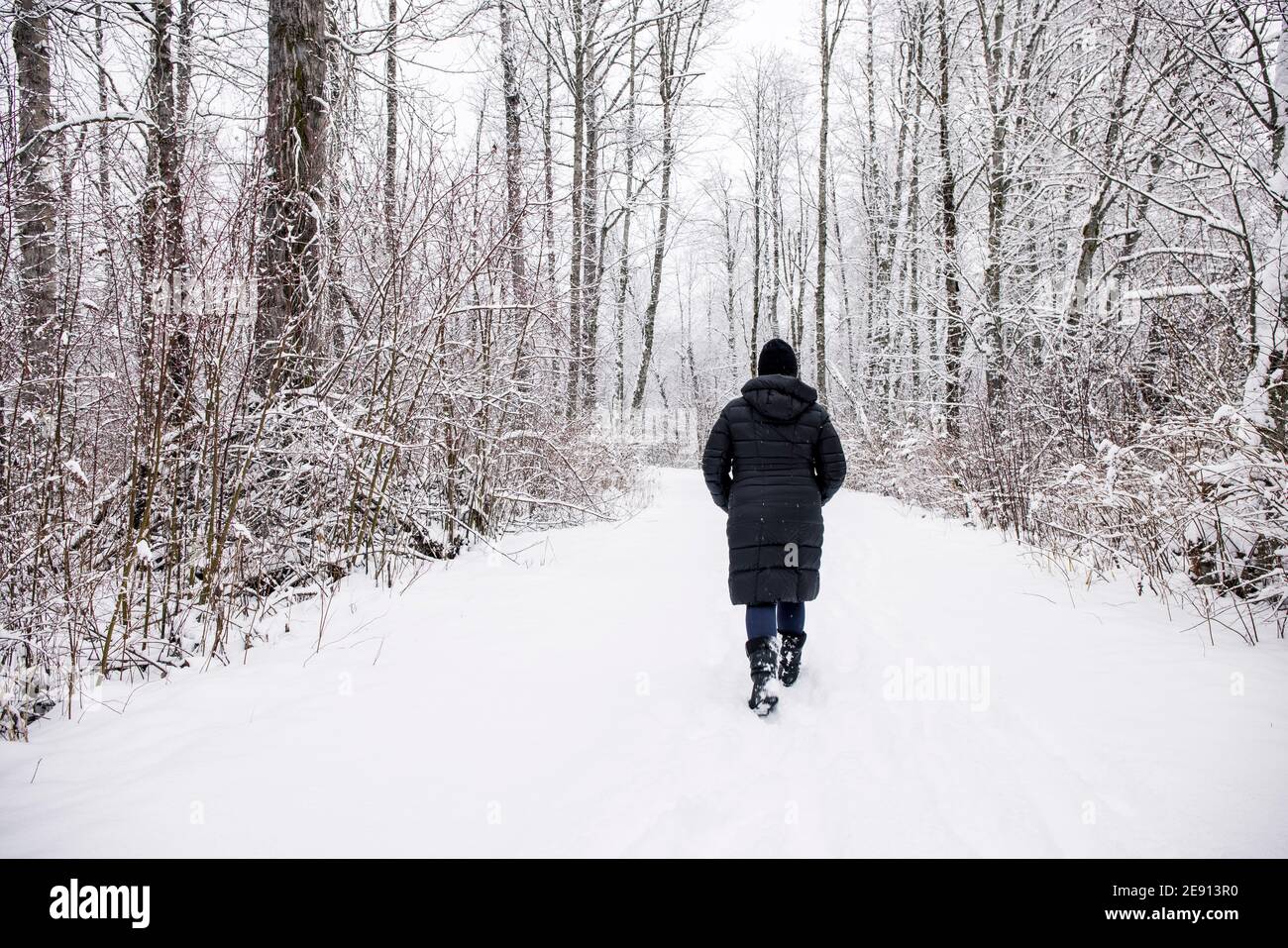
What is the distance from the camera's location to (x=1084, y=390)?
6082 mm

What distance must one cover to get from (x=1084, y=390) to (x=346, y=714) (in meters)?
7.17

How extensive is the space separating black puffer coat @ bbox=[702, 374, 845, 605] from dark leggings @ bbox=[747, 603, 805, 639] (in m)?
0.05

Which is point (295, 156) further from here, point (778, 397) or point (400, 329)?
point (778, 397)

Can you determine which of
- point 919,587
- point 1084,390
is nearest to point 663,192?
point 1084,390

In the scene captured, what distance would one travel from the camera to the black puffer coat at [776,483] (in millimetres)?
3172

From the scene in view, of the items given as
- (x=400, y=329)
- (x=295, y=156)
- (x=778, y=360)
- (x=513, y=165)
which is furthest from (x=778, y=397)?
(x=513, y=165)

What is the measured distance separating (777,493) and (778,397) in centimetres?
53

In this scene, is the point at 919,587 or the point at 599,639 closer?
the point at 599,639

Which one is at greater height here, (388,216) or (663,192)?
(663,192)

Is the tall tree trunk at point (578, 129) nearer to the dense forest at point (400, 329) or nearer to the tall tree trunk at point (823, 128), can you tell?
the dense forest at point (400, 329)

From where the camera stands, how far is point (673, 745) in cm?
258

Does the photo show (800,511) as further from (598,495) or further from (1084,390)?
(598,495)

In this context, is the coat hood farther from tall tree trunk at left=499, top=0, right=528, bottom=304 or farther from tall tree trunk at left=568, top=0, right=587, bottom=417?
tall tree trunk at left=568, top=0, right=587, bottom=417
